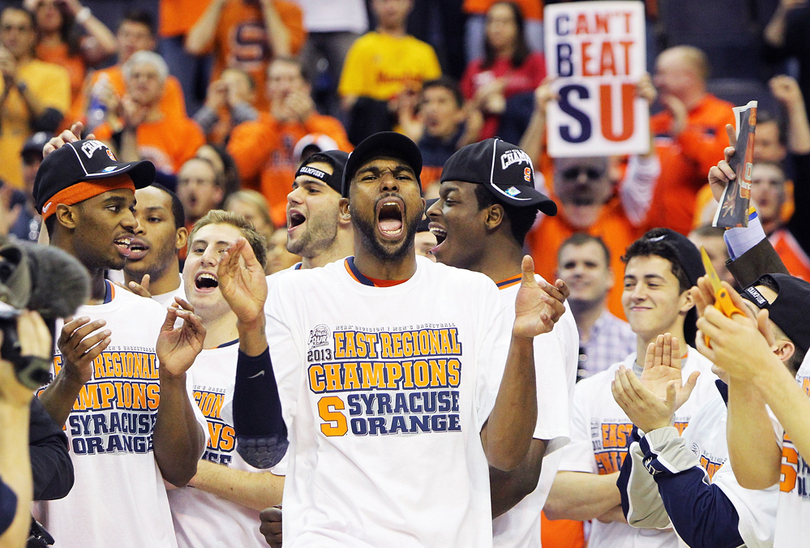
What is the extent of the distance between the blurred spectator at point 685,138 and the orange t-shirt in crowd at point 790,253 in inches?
26.6

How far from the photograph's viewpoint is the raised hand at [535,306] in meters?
3.37

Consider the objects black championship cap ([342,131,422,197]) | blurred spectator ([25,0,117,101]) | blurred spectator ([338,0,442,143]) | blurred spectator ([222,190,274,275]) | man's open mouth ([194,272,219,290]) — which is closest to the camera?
black championship cap ([342,131,422,197])

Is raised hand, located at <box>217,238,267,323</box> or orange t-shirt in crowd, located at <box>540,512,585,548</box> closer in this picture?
raised hand, located at <box>217,238,267,323</box>

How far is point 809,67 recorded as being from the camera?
371 inches

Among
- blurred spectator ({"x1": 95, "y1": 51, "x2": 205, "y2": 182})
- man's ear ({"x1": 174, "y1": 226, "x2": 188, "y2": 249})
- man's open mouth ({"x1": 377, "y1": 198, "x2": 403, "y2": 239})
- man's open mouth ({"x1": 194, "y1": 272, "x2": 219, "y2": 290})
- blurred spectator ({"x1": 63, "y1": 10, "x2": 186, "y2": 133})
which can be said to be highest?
blurred spectator ({"x1": 63, "y1": 10, "x2": 186, "y2": 133})

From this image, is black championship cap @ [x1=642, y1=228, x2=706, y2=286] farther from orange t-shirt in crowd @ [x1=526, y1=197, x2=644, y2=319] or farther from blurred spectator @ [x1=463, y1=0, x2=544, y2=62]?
blurred spectator @ [x1=463, y1=0, x2=544, y2=62]

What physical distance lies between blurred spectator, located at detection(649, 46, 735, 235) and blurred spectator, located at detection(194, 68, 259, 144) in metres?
3.40

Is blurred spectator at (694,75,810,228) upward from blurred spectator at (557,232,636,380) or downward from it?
upward

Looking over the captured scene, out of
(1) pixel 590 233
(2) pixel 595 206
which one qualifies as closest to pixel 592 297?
(1) pixel 590 233

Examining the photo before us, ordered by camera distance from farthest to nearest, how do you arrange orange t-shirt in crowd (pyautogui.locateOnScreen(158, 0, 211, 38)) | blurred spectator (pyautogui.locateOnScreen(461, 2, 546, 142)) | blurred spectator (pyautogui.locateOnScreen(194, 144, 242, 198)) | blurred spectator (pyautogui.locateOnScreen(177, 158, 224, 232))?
orange t-shirt in crowd (pyautogui.locateOnScreen(158, 0, 211, 38))
blurred spectator (pyautogui.locateOnScreen(461, 2, 546, 142))
blurred spectator (pyautogui.locateOnScreen(194, 144, 242, 198))
blurred spectator (pyautogui.locateOnScreen(177, 158, 224, 232))

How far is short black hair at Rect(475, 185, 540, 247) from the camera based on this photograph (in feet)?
14.8

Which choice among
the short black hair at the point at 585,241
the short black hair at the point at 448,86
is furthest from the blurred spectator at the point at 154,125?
the short black hair at the point at 585,241

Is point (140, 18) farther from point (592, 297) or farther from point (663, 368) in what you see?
point (663, 368)

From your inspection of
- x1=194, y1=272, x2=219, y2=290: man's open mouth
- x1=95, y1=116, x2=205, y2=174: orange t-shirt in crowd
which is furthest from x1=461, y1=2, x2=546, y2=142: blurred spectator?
x1=194, y1=272, x2=219, y2=290: man's open mouth
